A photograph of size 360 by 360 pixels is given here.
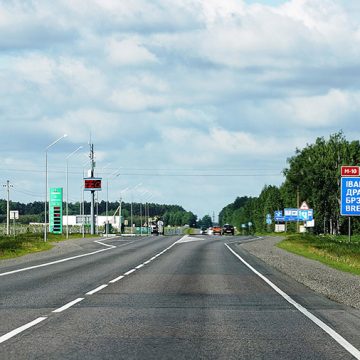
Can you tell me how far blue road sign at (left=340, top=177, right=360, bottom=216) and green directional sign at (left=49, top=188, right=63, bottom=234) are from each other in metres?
57.3

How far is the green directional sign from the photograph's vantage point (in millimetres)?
91000

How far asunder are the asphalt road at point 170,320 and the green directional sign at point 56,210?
2686 inches

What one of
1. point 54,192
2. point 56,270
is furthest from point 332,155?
point 56,270

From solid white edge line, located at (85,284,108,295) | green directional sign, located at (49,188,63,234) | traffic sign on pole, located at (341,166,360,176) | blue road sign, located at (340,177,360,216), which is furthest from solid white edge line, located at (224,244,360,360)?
green directional sign, located at (49,188,63,234)

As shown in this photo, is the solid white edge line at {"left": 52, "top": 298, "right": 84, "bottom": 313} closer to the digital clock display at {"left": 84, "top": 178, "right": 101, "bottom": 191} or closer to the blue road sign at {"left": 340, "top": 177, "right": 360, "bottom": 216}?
the blue road sign at {"left": 340, "top": 177, "right": 360, "bottom": 216}

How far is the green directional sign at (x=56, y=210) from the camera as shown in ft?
299

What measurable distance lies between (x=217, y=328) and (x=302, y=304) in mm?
4676

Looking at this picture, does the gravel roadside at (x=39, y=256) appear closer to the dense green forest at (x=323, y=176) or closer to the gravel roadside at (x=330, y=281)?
the gravel roadside at (x=330, y=281)

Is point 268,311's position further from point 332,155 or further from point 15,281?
point 332,155

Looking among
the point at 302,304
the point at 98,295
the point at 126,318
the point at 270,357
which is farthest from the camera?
the point at 98,295

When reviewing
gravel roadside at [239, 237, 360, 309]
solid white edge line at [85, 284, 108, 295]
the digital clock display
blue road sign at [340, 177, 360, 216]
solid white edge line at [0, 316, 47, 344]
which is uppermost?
the digital clock display

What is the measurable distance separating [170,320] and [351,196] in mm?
26086

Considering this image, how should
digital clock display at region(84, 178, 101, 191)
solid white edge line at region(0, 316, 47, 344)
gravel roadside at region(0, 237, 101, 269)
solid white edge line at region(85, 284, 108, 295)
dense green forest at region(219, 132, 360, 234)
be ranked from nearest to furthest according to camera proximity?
solid white edge line at region(0, 316, 47, 344) < solid white edge line at region(85, 284, 108, 295) < gravel roadside at region(0, 237, 101, 269) < digital clock display at region(84, 178, 101, 191) < dense green forest at region(219, 132, 360, 234)

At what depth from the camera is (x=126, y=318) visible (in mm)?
13266
